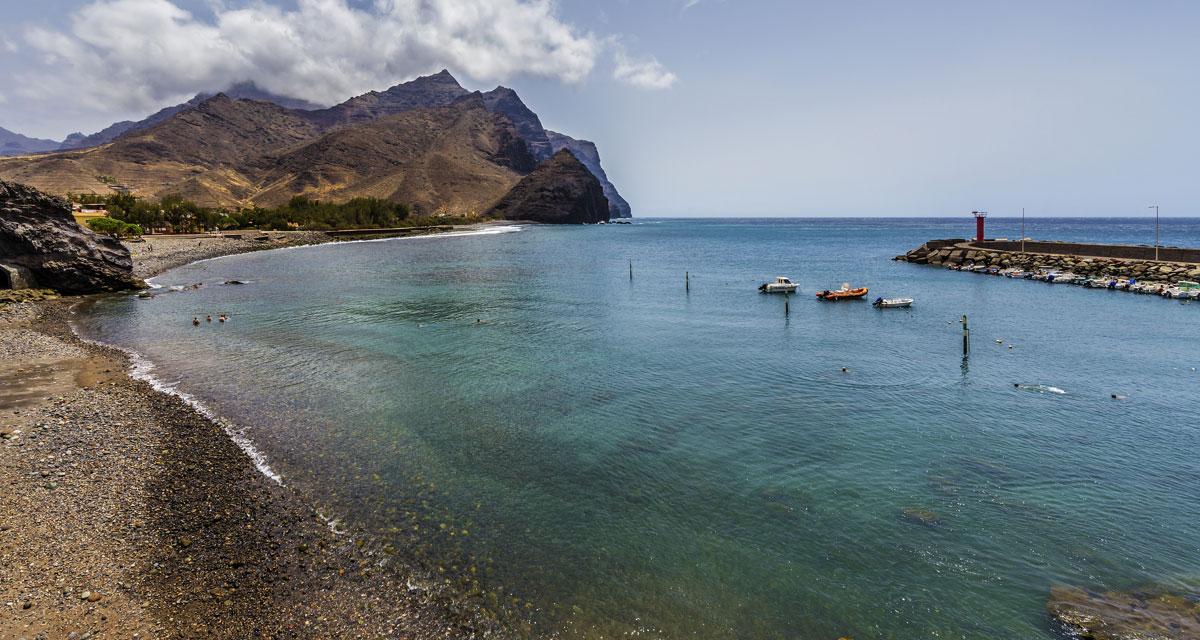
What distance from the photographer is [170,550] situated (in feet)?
45.7

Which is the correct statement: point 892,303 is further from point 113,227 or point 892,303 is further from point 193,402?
point 113,227

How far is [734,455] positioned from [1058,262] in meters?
88.2

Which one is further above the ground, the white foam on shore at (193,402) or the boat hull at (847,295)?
the boat hull at (847,295)

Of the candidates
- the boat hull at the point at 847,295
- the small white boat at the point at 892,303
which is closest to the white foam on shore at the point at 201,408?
the small white boat at the point at 892,303

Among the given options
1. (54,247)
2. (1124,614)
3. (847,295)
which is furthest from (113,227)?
(1124,614)

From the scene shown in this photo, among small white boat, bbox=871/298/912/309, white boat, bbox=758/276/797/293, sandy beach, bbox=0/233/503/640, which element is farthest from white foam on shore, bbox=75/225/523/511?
white boat, bbox=758/276/797/293

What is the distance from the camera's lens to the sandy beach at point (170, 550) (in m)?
11.7

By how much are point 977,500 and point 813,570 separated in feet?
24.6

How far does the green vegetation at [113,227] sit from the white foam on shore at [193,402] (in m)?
82.3

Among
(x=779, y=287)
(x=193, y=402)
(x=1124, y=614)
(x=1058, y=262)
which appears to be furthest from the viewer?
(x=1058, y=262)

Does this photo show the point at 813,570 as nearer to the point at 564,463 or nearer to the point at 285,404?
the point at 564,463

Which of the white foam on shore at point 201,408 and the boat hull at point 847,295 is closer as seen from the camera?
the white foam on shore at point 201,408

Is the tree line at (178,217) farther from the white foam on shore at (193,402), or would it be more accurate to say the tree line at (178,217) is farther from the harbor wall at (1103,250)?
the harbor wall at (1103,250)

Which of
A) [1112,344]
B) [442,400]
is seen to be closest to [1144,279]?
[1112,344]
